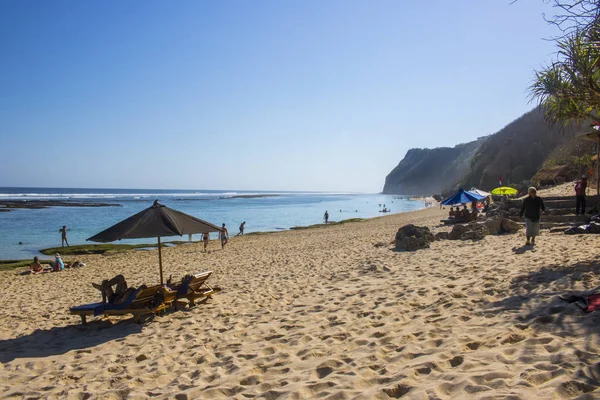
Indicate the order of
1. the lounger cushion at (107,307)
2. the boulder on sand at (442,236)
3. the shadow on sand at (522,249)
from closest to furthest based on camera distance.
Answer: the lounger cushion at (107,307), the shadow on sand at (522,249), the boulder on sand at (442,236)

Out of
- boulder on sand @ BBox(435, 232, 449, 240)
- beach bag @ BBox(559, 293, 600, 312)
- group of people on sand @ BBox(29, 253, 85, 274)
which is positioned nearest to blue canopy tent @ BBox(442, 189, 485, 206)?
boulder on sand @ BBox(435, 232, 449, 240)

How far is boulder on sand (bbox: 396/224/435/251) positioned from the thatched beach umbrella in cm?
619

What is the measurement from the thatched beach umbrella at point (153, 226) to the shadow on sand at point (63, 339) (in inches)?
56.0

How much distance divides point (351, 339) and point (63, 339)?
14.5 ft

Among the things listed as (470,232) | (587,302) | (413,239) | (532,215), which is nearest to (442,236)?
(470,232)

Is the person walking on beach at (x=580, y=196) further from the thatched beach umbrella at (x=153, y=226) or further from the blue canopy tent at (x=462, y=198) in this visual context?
the thatched beach umbrella at (x=153, y=226)

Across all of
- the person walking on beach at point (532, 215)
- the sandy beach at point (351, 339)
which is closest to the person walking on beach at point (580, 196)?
the person walking on beach at point (532, 215)

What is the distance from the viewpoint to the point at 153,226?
625 cm

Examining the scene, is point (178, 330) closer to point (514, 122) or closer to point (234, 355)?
point (234, 355)

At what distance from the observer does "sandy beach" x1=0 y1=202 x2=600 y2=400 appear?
3.18m

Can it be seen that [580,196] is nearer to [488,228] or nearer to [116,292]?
[488,228]

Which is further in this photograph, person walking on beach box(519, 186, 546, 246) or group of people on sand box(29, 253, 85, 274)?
group of people on sand box(29, 253, 85, 274)

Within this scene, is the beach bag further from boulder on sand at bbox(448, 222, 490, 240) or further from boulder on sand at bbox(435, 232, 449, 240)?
boulder on sand at bbox(435, 232, 449, 240)

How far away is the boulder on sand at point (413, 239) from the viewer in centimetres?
1069
